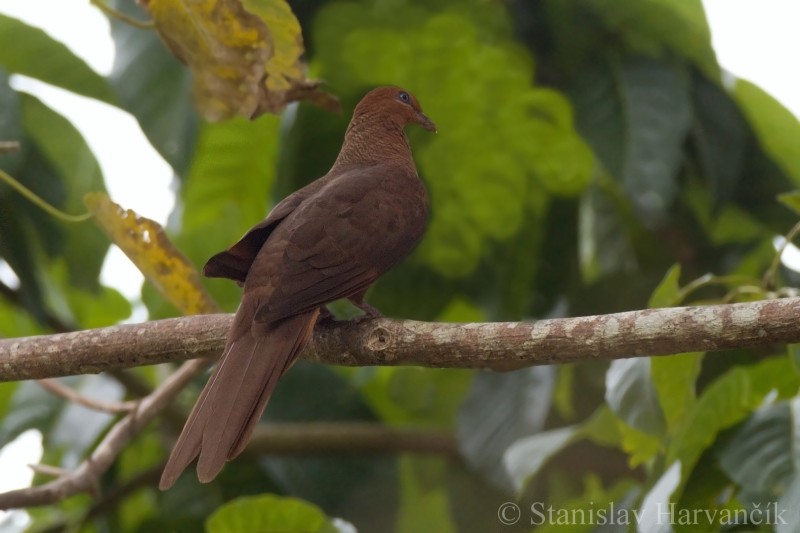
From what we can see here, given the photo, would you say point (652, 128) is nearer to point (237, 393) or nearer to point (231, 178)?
point (231, 178)

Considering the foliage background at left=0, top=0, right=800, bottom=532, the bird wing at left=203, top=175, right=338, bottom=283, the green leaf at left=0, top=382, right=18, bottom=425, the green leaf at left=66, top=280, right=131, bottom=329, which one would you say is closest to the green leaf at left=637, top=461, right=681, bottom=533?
the foliage background at left=0, top=0, right=800, bottom=532

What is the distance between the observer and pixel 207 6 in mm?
2490

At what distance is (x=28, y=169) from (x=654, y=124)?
1.82 m

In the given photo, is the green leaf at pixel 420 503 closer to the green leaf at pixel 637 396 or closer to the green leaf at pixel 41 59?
the green leaf at pixel 637 396

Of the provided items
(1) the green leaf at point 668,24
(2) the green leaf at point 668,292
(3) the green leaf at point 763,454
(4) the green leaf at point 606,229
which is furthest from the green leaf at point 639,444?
(1) the green leaf at point 668,24

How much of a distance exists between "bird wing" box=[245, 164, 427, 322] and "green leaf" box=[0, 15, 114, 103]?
1049mm

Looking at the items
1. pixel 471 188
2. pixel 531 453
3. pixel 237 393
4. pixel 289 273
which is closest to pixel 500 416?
pixel 531 453

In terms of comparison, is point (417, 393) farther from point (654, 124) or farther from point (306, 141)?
point (654, 124)

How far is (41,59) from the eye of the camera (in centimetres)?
299

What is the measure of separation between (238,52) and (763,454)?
155 cm

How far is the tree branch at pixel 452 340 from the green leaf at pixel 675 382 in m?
0.55

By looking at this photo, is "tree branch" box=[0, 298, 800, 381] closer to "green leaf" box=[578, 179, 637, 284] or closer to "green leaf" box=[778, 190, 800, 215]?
"green leaf" box=[778, 190, 800, 215]

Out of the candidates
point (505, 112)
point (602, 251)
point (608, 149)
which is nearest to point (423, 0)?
point (505, 112)

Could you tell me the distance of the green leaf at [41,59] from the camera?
2.98 meters
